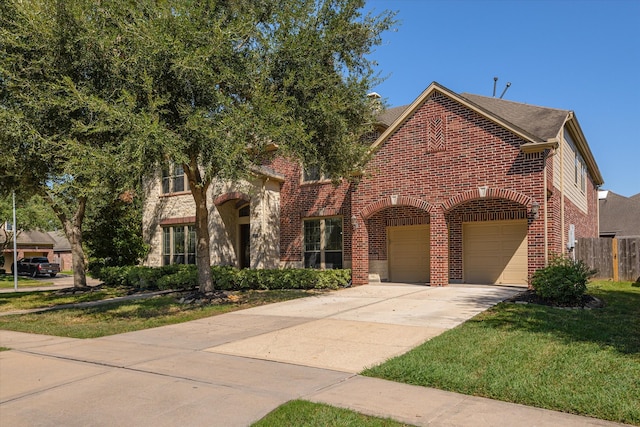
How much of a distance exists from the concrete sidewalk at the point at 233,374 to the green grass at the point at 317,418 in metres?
0.18

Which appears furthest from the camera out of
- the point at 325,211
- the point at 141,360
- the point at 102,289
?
the point at 102,289

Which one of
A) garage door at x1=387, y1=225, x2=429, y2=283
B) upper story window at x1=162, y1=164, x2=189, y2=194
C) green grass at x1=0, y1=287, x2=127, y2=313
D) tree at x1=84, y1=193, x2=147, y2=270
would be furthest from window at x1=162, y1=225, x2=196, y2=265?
garage door at x1=387, y1=225, x2=429, y2=283

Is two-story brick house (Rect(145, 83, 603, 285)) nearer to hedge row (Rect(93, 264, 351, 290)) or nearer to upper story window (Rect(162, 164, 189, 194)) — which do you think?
hedge row (Rect(93, 264, 351, 290))

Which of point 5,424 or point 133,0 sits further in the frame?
point 133,0

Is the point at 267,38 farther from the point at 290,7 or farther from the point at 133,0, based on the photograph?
the point at 133,0

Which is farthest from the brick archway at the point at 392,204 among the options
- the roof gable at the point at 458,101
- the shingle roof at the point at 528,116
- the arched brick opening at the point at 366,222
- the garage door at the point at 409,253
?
the shingle roof at the point at 528,116

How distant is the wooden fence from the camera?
1947 centimetres

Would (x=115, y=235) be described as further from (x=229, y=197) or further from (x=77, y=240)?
(x=229, y=197)

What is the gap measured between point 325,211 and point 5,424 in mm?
14992

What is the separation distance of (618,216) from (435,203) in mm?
23203

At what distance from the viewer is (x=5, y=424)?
4.82 metres

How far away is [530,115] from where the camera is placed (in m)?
17.4

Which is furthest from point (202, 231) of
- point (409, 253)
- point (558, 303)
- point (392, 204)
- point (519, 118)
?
point (519, 118)

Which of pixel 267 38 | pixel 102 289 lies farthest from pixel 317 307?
pixel 102 289
